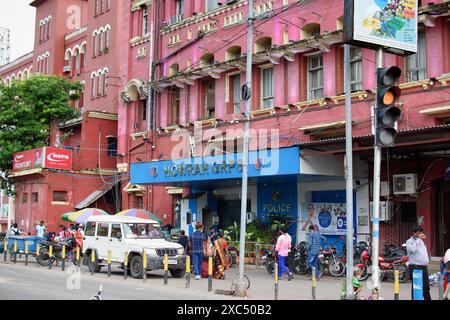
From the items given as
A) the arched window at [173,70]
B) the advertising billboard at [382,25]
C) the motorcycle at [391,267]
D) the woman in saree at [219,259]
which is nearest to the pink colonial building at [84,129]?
the arched window at [173,70]

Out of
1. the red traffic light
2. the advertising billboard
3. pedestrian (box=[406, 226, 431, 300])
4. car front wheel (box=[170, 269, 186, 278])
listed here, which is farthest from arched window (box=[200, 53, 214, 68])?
the red traffic light

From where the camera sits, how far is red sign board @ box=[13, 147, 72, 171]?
38.0 meters

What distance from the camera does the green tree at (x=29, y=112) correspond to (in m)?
40.7

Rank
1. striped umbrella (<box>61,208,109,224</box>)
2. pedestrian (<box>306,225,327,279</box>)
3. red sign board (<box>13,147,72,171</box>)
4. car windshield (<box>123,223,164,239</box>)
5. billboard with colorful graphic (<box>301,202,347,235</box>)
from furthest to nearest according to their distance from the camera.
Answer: red sign board (<box>13,147,72,171</box>) → striped umbrella (<box>61,208,109,224</box>) → billboard with colorful graphic (<box>301,202,347,235</box>) → car windshield (<box>123,223,164,239</box>) → pedestrian (<box>306,225,327,279</box>)

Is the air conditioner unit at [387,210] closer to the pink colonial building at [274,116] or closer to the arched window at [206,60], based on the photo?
the pink colonial building at [274,116]

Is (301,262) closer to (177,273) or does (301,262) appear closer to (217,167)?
(177,273)

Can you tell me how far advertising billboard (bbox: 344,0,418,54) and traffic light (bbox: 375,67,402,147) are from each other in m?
1.43

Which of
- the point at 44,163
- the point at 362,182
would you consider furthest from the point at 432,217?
the point at 44,163

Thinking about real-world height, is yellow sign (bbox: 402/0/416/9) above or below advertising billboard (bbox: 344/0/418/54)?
above

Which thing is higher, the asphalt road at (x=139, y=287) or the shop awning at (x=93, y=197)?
the shop awning at (x=93, y=197)

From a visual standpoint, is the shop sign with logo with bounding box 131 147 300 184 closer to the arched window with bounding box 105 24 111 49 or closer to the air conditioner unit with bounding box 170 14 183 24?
the air conditioner unit with bounding box 170 14 183 24

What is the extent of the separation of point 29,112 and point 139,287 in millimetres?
26106

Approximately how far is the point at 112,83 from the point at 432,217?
2621 centimetres

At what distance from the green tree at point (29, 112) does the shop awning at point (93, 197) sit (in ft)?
20.5
